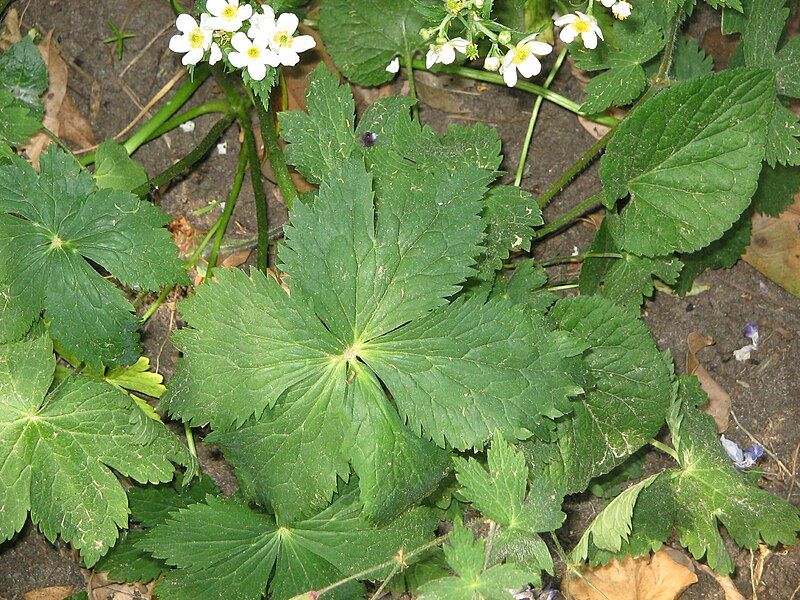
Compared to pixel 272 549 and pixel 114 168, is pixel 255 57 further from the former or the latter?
pixel 272 549

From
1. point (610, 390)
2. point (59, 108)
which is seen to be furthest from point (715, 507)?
point (59, 108)

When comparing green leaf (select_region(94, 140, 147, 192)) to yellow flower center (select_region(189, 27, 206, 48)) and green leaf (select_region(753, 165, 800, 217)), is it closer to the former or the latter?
yellow flower center (select_region(189, 27, 206, 48))

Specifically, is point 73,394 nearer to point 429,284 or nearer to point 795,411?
point 429,284

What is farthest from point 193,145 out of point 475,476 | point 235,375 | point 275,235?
point 475,476

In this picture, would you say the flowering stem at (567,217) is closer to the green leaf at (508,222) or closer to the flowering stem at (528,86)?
the green leaf at (508,222)

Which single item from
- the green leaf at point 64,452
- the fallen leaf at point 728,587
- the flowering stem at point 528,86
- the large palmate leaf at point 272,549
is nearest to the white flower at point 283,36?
the flowering stem at point 528,86

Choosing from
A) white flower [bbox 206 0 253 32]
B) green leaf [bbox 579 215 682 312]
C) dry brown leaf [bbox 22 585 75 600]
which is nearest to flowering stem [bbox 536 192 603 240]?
green leaf [bbox 579 215 682 312]
